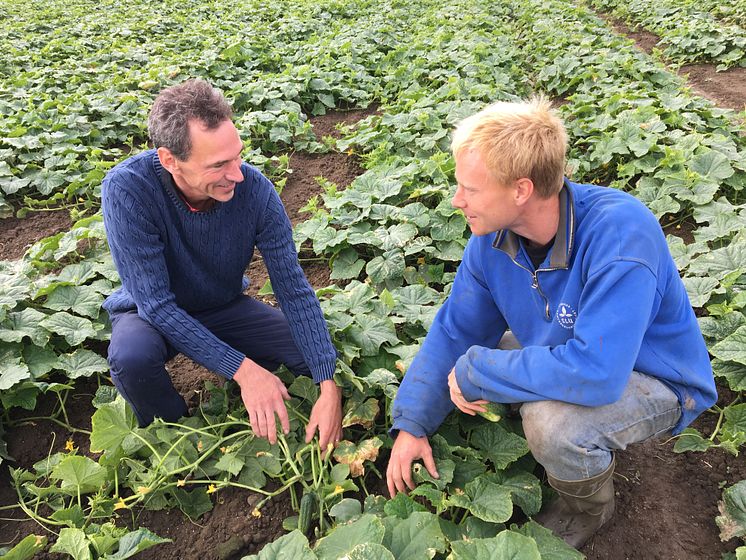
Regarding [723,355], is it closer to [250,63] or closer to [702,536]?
[702,536]

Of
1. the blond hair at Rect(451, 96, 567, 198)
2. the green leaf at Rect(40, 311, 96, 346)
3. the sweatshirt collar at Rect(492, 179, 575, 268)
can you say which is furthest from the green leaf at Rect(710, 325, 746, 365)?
the green leaf at Rect(40, 311, 96, 346)

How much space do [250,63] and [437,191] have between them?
6066 millimetres

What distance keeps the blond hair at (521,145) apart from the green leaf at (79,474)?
197cm

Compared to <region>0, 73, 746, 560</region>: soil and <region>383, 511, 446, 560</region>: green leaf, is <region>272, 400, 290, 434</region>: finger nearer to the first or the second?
<region>0, 73, 746, 560</region>: soil

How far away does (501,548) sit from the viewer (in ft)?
5.49

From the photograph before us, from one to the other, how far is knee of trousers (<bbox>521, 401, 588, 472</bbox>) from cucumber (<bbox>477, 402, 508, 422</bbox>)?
184mm

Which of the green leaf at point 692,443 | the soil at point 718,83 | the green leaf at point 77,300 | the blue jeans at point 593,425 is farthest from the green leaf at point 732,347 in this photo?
the soil at point 718,83

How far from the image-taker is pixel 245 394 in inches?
94.6

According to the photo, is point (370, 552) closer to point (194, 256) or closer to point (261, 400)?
point (261, 400)

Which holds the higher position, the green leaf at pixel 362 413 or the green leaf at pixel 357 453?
the green leaf at pixel 362 413

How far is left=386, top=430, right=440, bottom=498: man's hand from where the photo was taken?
2211 mm

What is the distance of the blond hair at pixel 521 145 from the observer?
1896 millimetres

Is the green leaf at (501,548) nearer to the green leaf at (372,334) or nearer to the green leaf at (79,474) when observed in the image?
the green leaf at (372,334)

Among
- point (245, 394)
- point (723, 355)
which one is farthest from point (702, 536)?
point (245, 394)
